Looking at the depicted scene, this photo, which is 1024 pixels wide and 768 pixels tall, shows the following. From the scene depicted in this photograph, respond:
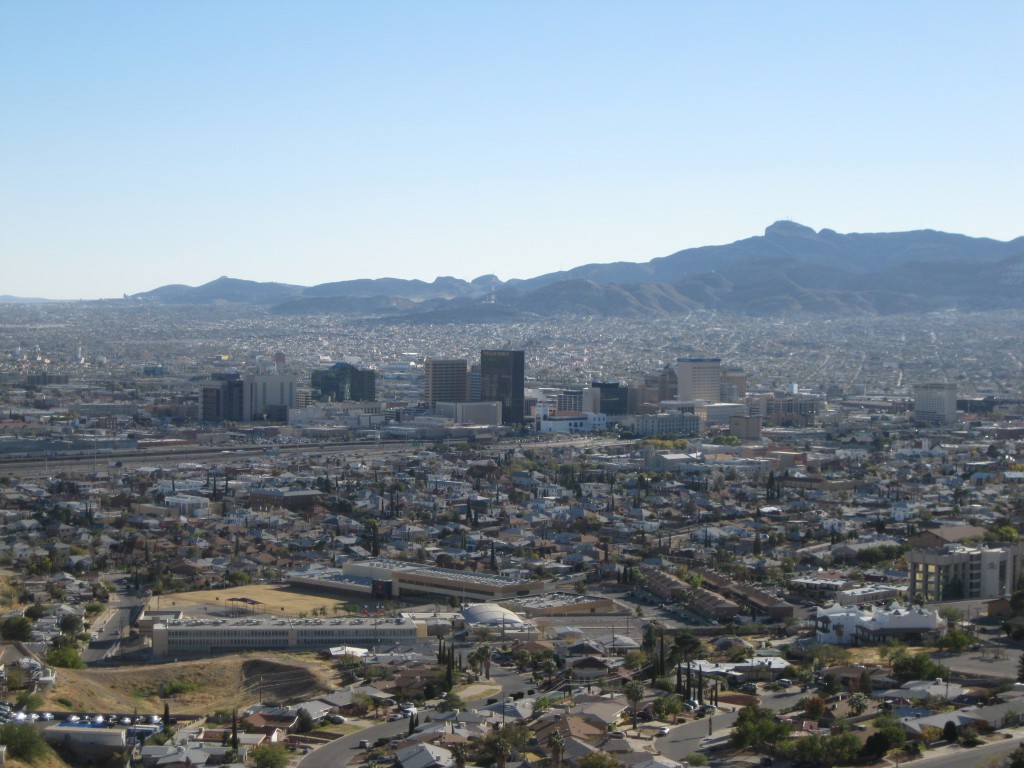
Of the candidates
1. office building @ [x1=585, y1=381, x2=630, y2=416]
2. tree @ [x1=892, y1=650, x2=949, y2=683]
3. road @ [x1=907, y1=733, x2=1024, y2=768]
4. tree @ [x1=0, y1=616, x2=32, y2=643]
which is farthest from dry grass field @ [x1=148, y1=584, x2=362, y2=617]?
office building @ [x1=585, y1=381, x2=630, y2=416]

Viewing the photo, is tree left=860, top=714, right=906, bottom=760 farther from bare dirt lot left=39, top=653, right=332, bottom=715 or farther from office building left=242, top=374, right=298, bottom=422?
office building left=242, top=374, right=298, bottom=422

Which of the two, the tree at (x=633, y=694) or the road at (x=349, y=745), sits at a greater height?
the tree at (x=633, y=694)

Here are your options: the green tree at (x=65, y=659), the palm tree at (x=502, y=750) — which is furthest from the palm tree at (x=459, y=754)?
the green tree at (x=65, y=659)

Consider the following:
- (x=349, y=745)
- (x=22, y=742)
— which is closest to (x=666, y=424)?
(x=349, y=745)

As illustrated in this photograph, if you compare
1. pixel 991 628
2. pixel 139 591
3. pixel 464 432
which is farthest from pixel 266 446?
pixel 991 628

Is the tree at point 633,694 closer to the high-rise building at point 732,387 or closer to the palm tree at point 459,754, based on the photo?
the palm tree at point 459,754

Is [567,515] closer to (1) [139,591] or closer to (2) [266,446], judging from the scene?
(1) [139,591]

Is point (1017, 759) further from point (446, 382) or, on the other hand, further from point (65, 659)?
point (446, 382)
